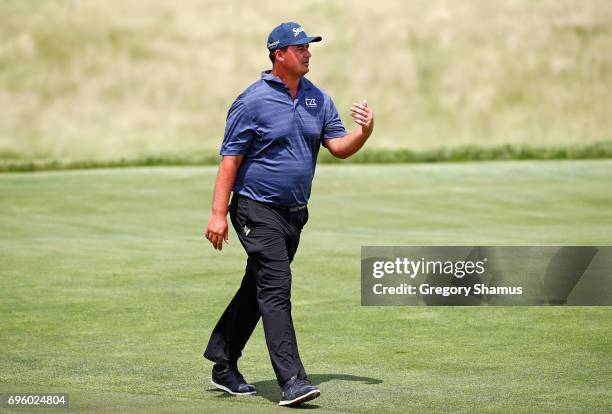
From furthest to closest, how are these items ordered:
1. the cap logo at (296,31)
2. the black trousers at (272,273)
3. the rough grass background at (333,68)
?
the rough grass background at (333,68), the cap logo at (296,31), the black trousers at (272,273)

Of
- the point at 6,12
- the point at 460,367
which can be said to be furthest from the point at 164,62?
the point at 460,367

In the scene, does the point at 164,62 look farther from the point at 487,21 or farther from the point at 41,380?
the point at 41,380

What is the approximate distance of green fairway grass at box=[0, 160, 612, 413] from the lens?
6.84 meters

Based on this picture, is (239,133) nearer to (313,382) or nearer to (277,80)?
(277,80)

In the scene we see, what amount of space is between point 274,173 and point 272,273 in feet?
1.66

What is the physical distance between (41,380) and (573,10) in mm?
20750

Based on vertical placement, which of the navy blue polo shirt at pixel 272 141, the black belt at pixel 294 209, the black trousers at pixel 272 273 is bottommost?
the black trousers at pixel 272 273

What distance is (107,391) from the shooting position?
685cm

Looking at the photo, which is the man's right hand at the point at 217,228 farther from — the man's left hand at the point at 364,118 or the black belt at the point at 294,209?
the man's left hand at the point at 364,118

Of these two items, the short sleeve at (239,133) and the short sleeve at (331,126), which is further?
the short sleeve at (331,126)

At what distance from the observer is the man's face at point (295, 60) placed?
267 inches

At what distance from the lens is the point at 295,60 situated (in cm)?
677

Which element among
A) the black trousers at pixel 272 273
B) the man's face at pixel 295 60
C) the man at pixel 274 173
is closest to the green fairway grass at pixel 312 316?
the black trousers at pixel 272 273

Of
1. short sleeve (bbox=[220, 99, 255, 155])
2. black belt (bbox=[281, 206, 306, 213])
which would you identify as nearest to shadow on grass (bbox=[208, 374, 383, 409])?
black belt (bbox=[281, 206, 306, 213])
